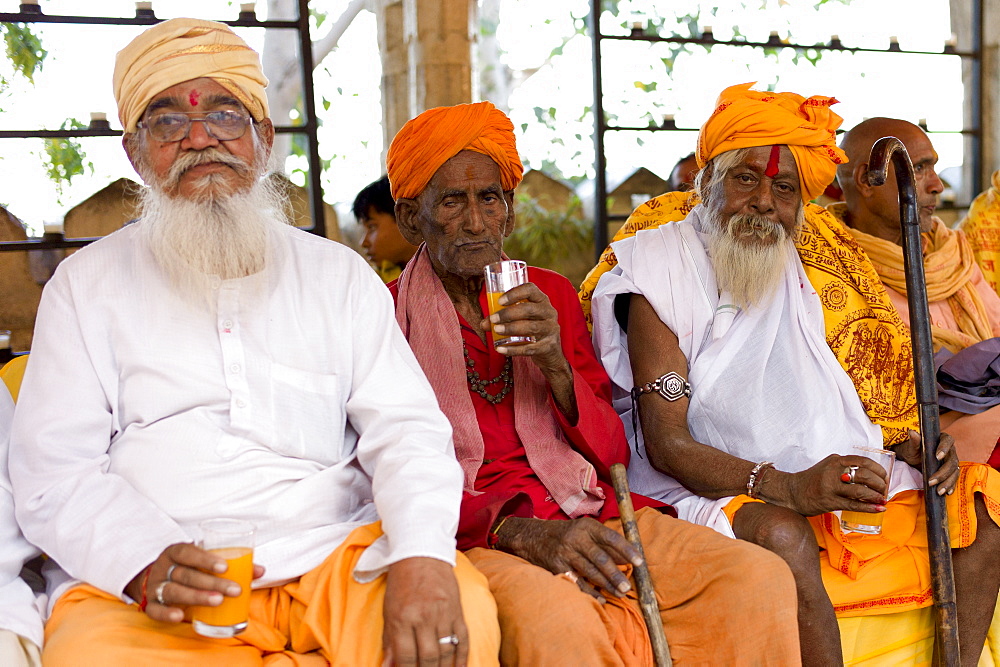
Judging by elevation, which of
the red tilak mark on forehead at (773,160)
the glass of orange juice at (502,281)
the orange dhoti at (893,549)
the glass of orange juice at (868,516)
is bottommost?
the orange dhoti at (893,549)

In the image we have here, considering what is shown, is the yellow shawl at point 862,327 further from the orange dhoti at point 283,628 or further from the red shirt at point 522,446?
the orange dhoti at point 283,628

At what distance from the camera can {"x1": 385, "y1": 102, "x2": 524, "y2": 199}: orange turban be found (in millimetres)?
3123

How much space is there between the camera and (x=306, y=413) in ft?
8.43

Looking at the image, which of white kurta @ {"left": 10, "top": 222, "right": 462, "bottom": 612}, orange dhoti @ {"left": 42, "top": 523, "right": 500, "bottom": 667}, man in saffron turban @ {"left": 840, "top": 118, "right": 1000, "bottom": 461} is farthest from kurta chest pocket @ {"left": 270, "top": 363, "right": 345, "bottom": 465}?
man in saffron turban @ {"left": 840, "top": 118, "right": 1000, "bottom": 461}

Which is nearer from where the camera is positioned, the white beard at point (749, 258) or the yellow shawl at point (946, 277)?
the white beard at point (749, 258)

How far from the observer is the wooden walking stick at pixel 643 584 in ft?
8.39

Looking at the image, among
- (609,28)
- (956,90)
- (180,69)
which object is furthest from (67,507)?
(956,90)

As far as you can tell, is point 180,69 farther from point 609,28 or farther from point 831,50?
point 831,50

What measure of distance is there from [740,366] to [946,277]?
58.3 inches

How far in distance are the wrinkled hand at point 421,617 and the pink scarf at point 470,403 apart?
0.67 metres

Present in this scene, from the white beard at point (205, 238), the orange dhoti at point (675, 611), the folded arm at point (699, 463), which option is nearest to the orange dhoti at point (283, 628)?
the orange dhoti at point (675, 611)

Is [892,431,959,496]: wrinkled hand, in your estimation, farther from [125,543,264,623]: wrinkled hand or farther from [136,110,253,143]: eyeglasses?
[136,110,253,143]: eyeglasses

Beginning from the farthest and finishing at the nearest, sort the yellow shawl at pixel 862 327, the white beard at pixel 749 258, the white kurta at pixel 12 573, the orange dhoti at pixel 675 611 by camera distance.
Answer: the yellow shawl at pixel 862 327 < the white beard at pixel 749 258 < the orange dhoti at pixel 675 611 < the white kurta at pixel 12 573

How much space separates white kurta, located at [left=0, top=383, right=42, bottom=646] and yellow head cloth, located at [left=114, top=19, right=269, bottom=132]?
0.96 meters
